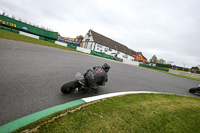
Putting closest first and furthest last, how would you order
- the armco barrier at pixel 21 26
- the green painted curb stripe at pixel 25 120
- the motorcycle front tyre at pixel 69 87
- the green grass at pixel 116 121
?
1. the green painted curb stripe at pixel 25 120
2. the green grass at pixel 116 121
3. the motorcycle front tyre at pixel 69 87
4. the armco barrier at pixel 21 26

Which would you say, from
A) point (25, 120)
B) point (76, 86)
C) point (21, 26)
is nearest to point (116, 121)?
point (76, 86)

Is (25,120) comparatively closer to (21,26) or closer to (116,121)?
(116,121)

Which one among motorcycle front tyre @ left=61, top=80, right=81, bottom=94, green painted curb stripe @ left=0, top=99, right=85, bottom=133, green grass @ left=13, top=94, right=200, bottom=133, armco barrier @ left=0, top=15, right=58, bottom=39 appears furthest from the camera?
armco barrier @ left=0, top=15, right=58, bottom=39

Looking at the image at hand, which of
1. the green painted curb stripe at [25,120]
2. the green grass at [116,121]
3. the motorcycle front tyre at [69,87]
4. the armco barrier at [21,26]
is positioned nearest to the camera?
the green painted curb stripe at [25,120]

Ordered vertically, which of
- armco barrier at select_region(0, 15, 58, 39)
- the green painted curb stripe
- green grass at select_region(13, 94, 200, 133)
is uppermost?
armco barrier at select_region(0, 15, 58, 39)

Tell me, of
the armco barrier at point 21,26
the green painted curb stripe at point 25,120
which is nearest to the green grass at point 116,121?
the green painted curb stripe at point 25,120

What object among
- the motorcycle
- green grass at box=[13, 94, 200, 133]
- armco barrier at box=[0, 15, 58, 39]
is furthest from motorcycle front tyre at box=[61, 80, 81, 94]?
armco barrier at box=[0, 15, 58, 39]

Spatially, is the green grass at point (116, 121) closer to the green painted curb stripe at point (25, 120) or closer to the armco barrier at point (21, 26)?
the green painted curb stripe at point (25, 120)

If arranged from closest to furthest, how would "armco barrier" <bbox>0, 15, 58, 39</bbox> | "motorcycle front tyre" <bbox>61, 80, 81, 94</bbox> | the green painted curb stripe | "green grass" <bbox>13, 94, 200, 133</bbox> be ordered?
the green painted curb stripe
"green grass" <bbox>13, 94, 200, 133</bbox>
"motorcycle front tyre" <bbox>61, 80, 81, 94</bbox>
"armco barrier" <bbox>0, 15, 58, 39</bbox>

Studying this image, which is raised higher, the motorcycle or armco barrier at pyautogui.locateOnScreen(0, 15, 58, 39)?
armco barrier at pyautogui.locateOnScreen(0, 15, 58, 39)

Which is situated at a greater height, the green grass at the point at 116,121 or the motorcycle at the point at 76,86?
the motorcycle at the point at 76,86

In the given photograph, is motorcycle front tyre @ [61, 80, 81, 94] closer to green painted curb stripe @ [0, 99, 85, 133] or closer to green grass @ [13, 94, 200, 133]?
green painted curb stripe @ [0, 99, 85, 133]

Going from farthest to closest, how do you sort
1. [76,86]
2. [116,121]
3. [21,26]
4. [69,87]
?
[21,26] → [76,86] → [69,87] → [116,121]

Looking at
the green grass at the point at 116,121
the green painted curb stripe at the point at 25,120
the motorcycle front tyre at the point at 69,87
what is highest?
the motorcycle front tyre at the point at 69,87
